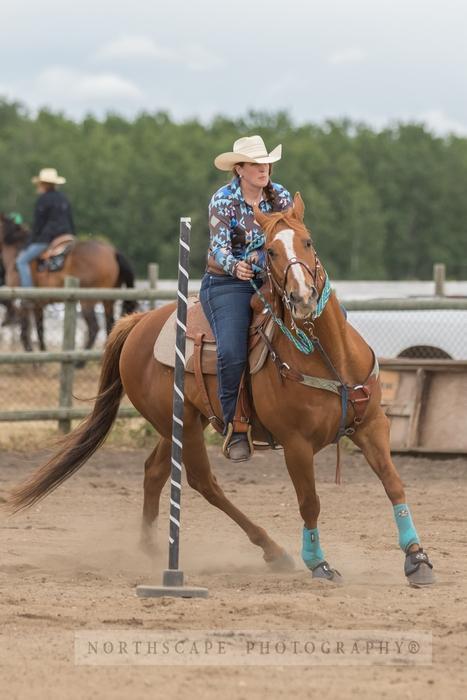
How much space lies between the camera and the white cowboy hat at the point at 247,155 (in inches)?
281

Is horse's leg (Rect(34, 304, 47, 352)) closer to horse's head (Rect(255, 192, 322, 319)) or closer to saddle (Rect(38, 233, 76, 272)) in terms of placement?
saddle (Rect(38, 233, 76, 272))

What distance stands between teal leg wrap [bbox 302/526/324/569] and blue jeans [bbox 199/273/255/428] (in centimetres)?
82

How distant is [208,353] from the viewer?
7.59 m

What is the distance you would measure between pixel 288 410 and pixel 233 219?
48.0 inches

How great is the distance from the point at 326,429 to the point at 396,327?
6.70m

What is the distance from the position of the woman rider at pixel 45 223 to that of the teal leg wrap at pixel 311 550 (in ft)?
40.3

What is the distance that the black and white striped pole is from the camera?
648 centimetres

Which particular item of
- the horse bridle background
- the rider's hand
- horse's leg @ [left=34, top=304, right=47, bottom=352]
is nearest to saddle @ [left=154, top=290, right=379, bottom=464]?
the rider's hand

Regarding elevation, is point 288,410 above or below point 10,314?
above

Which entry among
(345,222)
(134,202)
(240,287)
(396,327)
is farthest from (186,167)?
(240,287)

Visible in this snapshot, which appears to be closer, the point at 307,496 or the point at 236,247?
the point at 307,496

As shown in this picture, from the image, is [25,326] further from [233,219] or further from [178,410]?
[178,410]

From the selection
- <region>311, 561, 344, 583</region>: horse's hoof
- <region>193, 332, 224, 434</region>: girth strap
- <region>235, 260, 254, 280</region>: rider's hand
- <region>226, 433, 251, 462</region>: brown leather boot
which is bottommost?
<region>311, 561, 344, 583</region>: horse's hoof

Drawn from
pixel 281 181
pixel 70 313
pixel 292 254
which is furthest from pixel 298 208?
pixel 281 181
